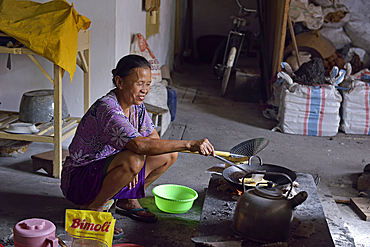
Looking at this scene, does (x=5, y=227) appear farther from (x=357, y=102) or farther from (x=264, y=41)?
(x=264, y=41)

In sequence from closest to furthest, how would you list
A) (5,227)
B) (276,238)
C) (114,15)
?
1. (276,238)
2. (5,227)
3. (114,15)

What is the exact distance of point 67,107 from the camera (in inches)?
151

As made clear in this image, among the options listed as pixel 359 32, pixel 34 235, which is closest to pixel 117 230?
pixel 34 235

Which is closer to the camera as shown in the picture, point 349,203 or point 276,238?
point 276,238

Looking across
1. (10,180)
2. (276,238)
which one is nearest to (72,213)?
(276,238)

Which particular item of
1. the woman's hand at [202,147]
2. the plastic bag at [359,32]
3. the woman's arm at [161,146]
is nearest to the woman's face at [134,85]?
the woman's arm at [161,146]

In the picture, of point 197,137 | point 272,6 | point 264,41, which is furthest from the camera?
point 264,41

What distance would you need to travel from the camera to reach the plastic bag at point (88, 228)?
6.04 ft

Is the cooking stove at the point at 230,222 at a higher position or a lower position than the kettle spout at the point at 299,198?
lower

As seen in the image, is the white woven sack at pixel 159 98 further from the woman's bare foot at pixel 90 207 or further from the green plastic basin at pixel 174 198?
the woman's bare foot at pixel 90 207

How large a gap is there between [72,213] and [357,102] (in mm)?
4117

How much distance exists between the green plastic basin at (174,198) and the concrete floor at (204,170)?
56 mm

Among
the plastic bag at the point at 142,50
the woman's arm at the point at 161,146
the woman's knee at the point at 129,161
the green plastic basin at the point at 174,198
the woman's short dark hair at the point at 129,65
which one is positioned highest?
the woman's short dark hair at the point at 129,65

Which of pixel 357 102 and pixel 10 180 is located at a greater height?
pixel 357 102
